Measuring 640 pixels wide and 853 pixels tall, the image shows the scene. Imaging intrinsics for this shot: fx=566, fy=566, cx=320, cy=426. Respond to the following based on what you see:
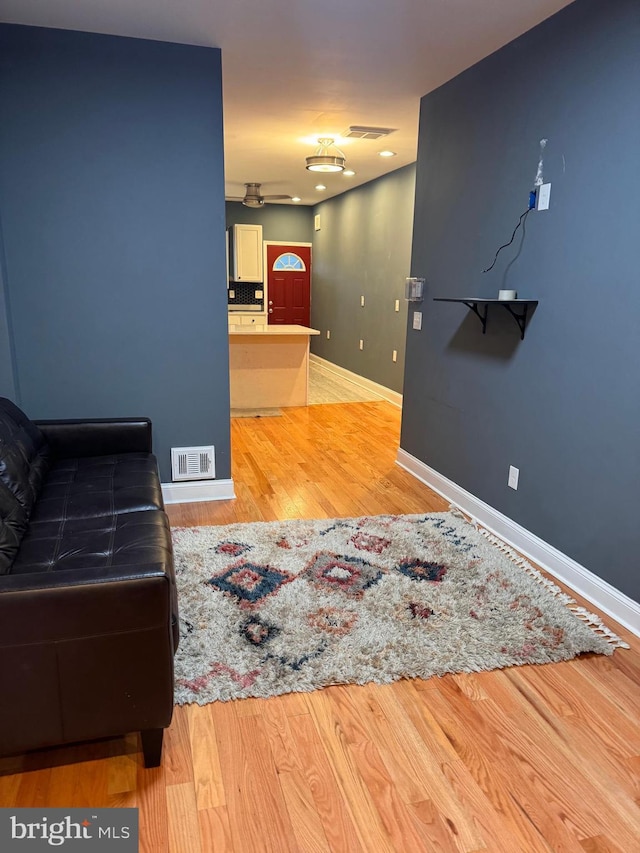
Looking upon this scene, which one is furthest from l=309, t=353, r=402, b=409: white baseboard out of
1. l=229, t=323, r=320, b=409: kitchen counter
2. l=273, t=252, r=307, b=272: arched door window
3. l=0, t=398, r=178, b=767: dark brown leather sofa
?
l=0, t=398, r=178, b=767: dark brown leather sofa

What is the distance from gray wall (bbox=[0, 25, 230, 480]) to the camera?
2.97 m

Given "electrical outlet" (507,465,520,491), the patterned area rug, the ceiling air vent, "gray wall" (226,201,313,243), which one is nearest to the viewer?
the patterned area rug

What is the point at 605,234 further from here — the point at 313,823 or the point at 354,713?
the point at 313,823

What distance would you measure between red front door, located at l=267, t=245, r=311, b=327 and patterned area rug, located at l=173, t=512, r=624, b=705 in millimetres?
7002

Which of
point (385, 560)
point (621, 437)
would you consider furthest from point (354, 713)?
point (621, 437)

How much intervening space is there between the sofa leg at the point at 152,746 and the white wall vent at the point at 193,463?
2071 millimetres

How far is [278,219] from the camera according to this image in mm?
9461

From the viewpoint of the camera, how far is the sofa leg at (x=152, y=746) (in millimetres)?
1639

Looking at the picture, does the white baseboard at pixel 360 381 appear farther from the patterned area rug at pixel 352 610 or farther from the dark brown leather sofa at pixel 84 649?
the dark brown leather sofa at pixel 84 649

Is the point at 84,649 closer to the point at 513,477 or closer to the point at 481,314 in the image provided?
the point at 513,477

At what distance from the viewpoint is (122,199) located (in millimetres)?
3158

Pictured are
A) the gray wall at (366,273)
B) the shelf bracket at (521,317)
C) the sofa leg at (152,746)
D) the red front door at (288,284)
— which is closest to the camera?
the sofa leg at (152,746)

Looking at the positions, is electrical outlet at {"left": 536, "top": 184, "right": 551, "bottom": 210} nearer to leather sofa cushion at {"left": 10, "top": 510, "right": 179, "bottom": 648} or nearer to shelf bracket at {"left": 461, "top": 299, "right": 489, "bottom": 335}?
shelf bracket at {"left": 461, "top": 299, "right": 489, "bottom": 335}

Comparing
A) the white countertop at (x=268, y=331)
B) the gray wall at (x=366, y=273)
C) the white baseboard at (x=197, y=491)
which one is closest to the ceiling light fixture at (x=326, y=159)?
the gray wall at (x=366, y=273)
